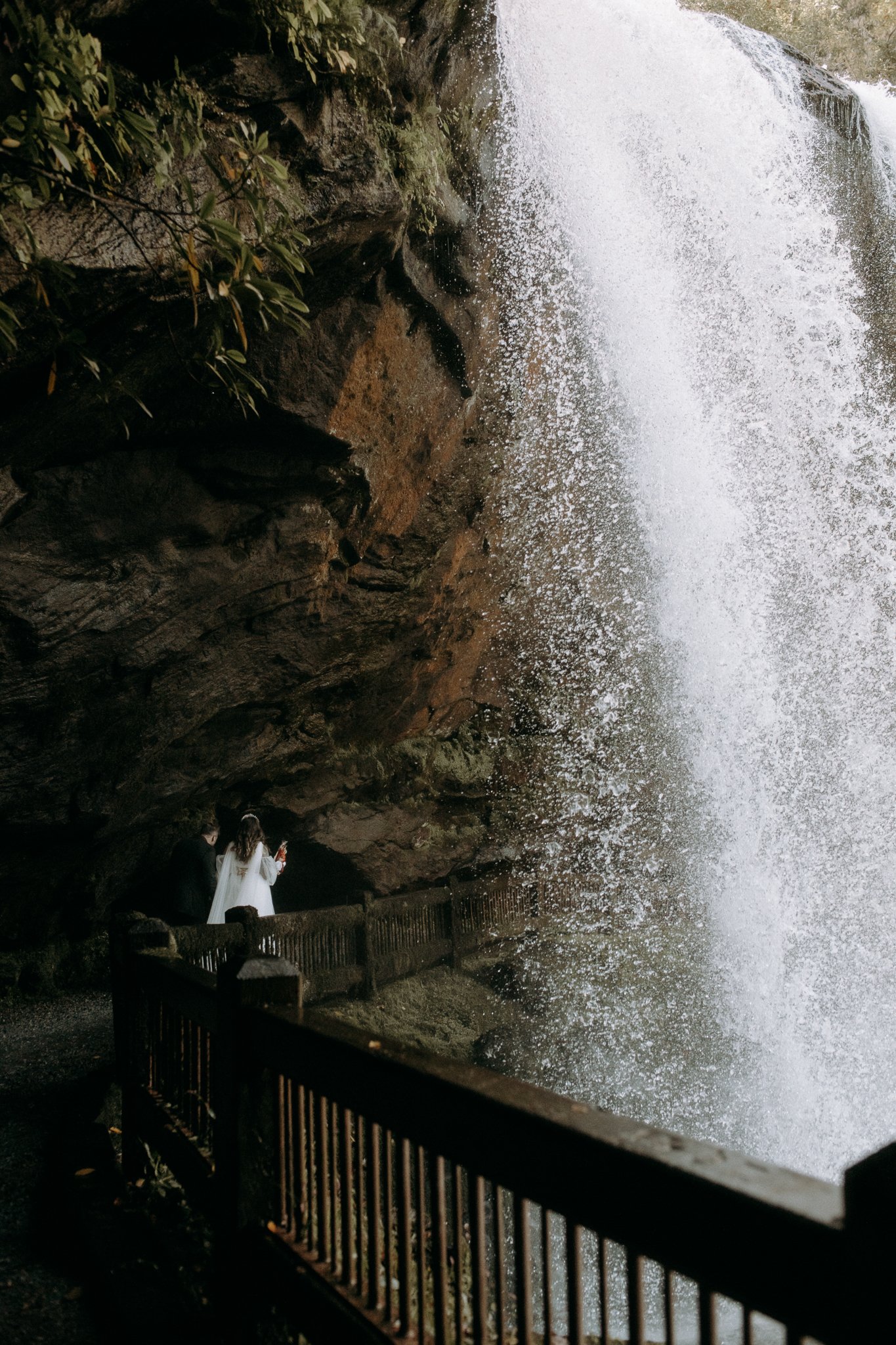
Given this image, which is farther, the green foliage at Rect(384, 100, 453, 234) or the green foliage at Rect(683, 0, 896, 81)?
the green foliage at Rect(683, 0, 896, 81)

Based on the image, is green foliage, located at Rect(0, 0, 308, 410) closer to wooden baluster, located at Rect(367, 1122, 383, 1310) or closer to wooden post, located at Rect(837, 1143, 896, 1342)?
wooden baluster, located at Rect(367, 1122, 383, 1310)

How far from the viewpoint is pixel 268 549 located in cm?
721

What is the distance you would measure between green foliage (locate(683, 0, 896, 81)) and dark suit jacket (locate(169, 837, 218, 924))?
17.6 meters

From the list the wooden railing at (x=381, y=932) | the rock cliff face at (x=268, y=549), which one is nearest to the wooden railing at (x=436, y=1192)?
the wooden railing at (x=381, y=932)

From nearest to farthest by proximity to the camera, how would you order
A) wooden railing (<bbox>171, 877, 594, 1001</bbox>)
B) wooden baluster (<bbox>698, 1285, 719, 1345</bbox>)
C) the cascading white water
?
wooden baluster (<bbox>698, 1285, 719, 1345</bbox>) < wooden railing (<bbox>171, 877, 594, 1001</bbox>) < the cascading white water

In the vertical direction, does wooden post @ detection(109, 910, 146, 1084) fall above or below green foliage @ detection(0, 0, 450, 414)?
below

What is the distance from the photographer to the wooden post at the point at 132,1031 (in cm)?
417

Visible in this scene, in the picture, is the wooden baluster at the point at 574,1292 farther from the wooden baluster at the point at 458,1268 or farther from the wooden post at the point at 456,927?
the wooden post at the point at 456,927

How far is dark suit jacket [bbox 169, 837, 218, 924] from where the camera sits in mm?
8148

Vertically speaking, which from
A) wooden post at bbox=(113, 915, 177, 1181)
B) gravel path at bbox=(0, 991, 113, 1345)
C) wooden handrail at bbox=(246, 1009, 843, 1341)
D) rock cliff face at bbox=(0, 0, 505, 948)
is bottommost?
gravel path at bbox=(0, 991, 113, 1345)

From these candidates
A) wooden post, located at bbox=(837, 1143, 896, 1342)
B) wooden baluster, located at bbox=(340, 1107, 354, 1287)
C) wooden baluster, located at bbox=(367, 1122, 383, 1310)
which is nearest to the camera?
wooden post, located at bbox=(837, 1143, 896, 1342)

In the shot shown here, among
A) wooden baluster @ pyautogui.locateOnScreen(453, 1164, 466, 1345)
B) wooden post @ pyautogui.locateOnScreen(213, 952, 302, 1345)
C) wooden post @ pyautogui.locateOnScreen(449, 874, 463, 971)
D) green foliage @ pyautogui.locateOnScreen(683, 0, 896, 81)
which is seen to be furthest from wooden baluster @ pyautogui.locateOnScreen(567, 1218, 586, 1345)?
green foliage @ pyautogui.locateOnScreen(683, 0, 896, 81)

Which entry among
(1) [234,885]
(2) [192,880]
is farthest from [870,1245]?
(2) [192,880]

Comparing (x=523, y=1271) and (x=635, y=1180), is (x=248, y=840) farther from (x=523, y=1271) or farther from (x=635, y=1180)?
(x=635, y=1180)
